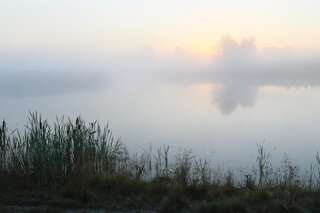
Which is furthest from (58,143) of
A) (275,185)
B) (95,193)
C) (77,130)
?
(275,185)

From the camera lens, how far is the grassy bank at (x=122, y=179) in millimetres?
12023

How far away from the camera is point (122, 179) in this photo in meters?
14.3

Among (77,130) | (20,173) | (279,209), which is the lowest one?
(279,209)

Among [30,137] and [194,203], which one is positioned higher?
[30,137]

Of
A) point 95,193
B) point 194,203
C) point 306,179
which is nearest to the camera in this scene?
point 194,203

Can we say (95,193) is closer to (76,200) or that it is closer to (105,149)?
(76,200)

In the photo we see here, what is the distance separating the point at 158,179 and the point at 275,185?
2.88 meters

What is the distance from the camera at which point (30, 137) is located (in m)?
15.2

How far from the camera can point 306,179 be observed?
14.2 metres

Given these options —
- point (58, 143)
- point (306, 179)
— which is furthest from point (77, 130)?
point (306, 179)

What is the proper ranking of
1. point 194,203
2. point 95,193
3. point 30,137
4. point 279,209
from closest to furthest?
point 279,209
point 194,203
point 95,193
point 30,137

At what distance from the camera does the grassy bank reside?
12.0 metres

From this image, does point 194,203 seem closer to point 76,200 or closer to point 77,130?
point 76,200

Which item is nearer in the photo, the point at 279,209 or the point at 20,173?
the point at 279,209
